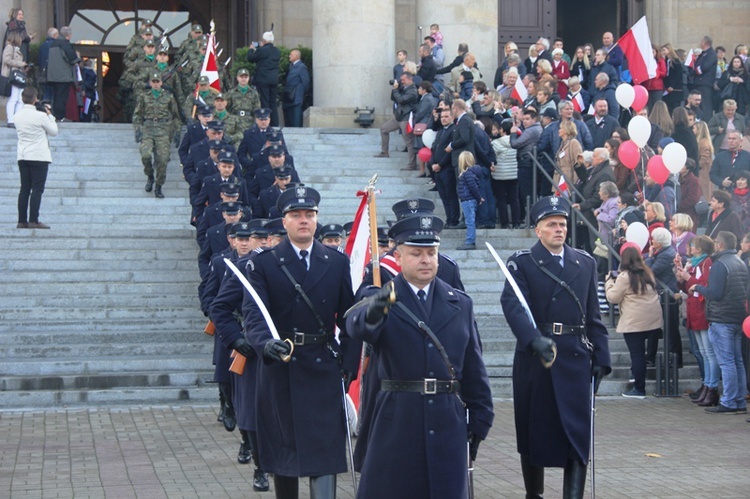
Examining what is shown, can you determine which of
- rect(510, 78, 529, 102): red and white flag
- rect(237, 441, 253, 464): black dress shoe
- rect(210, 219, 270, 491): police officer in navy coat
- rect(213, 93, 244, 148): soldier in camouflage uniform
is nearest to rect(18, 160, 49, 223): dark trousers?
rect(213, 93, 244, 148): soldier in camouflage uniform

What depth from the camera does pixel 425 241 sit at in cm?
629

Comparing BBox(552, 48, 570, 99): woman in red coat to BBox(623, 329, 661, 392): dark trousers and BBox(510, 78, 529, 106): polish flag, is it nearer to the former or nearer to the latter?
BBox(510, 78, 529, 106): polish flag

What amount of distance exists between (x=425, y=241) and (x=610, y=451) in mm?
4990

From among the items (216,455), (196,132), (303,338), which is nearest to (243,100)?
(196,132)

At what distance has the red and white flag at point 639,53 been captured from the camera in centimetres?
1980

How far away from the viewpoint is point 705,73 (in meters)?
22.2

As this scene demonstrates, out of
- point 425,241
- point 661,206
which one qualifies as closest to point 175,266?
point 661,206

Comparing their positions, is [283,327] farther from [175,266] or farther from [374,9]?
[374,9]

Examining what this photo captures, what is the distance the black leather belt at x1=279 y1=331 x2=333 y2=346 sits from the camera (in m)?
7.46

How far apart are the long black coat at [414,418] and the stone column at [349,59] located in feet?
54.8

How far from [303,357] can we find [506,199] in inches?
438

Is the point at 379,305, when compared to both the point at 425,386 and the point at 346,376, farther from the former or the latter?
the point at 346,376

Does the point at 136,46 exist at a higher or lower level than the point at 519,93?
higher

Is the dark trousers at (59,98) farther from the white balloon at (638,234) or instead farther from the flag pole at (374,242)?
the flag pole at (374,242)
